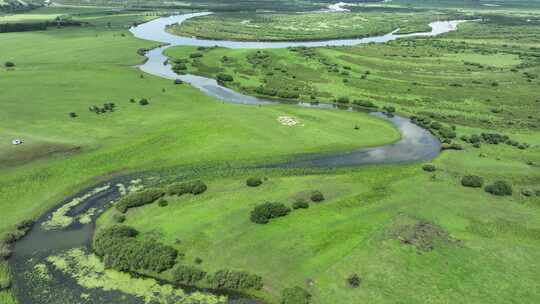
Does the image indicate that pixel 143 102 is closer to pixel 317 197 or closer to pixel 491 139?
pixel 317 197

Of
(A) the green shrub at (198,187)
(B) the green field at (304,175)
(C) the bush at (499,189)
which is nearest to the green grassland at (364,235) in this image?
(B) the green field at (304,175)

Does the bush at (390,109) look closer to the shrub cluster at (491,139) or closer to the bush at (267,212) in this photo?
the shrub cluster at (491,139)

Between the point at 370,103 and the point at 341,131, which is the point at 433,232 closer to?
the point at 341,131

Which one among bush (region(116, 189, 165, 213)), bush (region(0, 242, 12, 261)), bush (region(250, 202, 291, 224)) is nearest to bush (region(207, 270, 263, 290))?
bush (region(250, 202, 291, 224))

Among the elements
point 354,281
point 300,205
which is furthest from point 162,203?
point 354,281

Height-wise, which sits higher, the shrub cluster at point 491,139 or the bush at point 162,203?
the shrub cluster at point 491,139

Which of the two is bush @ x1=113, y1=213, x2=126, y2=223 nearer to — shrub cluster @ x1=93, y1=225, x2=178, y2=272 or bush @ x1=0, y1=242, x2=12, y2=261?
shrub cluster @ x1=93, y1=225, x2=178, y2=272

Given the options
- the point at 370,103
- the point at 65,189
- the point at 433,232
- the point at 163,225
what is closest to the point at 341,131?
the point at 370,103
